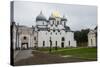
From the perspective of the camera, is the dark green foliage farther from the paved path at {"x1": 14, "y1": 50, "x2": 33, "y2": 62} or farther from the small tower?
the paved path at {"x1": 14, "y1": 50, "x2": 33, "y2": 62}

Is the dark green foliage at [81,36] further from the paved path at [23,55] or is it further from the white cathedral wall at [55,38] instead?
the paved path at [23,55]

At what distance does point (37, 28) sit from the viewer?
2.69 meters

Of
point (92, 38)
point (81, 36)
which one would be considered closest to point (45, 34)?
point (81, 36)

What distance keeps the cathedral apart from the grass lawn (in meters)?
0.06

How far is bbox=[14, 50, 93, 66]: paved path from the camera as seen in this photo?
2.56 m

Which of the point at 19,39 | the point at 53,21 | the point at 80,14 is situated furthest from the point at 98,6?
the point at 19,39

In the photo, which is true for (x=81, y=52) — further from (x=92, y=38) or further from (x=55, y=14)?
(x=55, y=14)

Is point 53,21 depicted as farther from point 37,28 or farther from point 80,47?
point 80,47

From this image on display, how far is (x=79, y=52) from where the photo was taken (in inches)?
115

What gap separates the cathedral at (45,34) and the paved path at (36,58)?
3.7 inches

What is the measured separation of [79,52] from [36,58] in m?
0.67

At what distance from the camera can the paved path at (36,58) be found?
2562 millimetres

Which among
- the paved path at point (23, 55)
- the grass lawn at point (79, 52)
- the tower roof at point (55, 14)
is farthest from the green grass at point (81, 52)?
the tower roof at point (55, 14)

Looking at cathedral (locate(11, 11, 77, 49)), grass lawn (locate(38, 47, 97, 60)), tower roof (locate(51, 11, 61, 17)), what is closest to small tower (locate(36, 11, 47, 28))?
cathedral (locate(11, 11, 77, 49))
